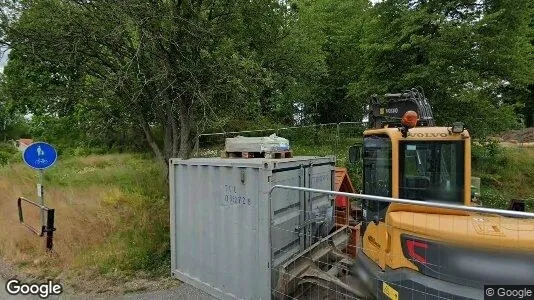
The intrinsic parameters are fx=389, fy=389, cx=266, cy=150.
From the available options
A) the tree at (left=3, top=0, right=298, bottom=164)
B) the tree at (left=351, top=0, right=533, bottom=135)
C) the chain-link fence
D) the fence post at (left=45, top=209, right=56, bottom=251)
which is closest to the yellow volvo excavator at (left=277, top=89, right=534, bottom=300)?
the tree at (left=3, top=0, right=298, bottom=164)

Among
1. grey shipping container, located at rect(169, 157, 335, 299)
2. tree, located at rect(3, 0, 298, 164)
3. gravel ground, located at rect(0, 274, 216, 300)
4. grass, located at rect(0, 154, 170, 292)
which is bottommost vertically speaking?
gravel ground, located at rect(0, 274, 216, 300)

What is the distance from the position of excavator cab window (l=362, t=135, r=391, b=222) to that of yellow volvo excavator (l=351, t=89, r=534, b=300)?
0.5 inches

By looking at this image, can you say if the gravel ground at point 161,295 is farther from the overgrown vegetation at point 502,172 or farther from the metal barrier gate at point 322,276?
the overgrown vegetation at point 502,172

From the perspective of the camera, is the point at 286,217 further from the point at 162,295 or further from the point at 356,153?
the point at 162,295

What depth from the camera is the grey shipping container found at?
4562 mm

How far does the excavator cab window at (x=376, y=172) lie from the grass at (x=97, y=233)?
4016 millimetres

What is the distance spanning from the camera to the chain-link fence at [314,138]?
14.2 metres

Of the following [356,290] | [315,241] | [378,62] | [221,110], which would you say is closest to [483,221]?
[356,290]

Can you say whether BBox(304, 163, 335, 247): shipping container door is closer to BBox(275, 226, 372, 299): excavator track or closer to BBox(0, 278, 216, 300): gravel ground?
BBox(275, 226, 372, 299): excavator track

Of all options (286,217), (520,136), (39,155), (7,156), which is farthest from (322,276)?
(7,156)

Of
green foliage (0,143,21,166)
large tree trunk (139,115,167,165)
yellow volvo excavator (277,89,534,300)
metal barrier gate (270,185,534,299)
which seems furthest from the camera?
green foliage (0,143,21,166)

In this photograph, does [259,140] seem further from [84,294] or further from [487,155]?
[487,155]

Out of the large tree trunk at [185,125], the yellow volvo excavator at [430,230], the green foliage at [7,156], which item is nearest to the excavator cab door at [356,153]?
the yellow volvo excavator at [430,230]

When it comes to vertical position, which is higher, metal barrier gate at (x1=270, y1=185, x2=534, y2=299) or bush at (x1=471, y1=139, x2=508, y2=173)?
bush at (x1=471, y1=139, x2=508, y2=173)
